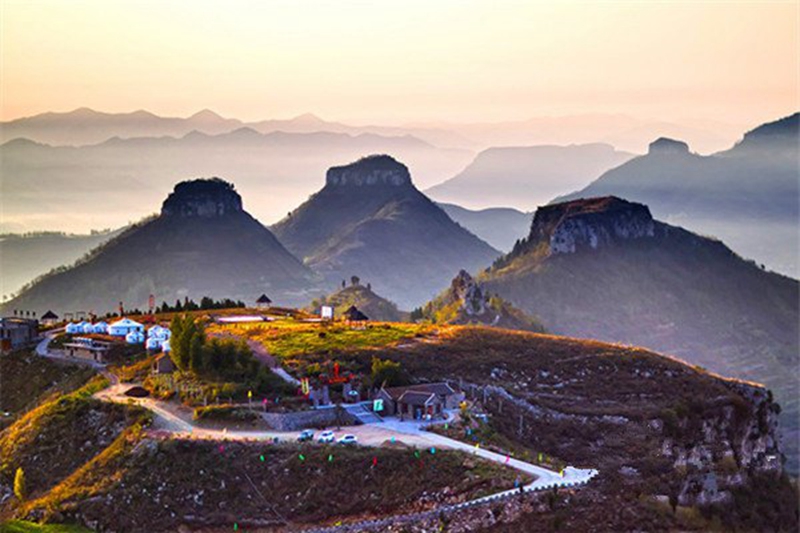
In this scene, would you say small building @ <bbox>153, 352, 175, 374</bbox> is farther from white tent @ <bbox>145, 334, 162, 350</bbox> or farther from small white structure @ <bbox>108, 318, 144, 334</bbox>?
small white structure @ <bbox>108, 318, 144, 334</bbox>

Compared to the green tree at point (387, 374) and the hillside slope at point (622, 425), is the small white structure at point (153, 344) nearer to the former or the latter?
the hillside slope at point (622, 425)

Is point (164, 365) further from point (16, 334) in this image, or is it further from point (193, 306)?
point (193, 306)

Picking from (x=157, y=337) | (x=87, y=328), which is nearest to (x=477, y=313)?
(x=87, y=328)

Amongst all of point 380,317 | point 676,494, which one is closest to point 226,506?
point 676,494

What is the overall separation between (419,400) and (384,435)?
22.1ft

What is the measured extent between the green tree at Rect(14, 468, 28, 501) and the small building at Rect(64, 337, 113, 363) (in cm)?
2721

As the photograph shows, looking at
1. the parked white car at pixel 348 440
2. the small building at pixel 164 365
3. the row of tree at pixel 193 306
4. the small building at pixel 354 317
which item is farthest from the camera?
the row of tree at pixel 193 306

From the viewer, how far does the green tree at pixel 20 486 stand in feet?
228

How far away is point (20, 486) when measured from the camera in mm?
69812

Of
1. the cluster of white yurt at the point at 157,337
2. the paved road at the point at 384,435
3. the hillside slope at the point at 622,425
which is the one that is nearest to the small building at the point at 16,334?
the cluster of white yurt at the point at 157,337

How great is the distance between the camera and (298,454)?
66.8 m

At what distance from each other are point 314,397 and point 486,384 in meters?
14.4

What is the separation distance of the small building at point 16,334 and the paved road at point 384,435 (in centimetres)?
3090

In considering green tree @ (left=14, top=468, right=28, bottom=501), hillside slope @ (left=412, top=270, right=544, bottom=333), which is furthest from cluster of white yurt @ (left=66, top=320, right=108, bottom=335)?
hillside slope @ (left=412, top=270, right=544, bottom=333)
